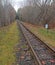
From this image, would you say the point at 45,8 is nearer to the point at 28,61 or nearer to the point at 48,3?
the point at 48,3

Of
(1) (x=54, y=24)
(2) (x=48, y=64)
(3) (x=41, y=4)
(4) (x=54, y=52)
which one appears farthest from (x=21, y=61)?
(3) (x=41, y=4)

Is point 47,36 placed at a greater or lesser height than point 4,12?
lesser

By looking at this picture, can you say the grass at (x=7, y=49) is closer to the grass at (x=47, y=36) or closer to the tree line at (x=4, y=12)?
the grass at (x=47, y=36)

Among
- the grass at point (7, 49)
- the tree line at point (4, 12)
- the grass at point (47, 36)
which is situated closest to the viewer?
the grass at point (7, 49)

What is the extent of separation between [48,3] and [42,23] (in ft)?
16.4

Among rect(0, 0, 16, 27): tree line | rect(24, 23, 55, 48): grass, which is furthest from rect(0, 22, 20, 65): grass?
rect(0, 0, 16, 27): tree line

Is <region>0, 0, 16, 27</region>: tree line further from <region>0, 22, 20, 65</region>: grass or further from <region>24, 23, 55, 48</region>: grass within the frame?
<region>0, 22, 20, 65</region>: grass

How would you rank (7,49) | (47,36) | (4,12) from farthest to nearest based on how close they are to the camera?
(4,12) → (47,36) → (7,49)

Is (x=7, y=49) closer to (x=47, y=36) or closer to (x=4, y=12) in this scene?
(x=47, y=36)

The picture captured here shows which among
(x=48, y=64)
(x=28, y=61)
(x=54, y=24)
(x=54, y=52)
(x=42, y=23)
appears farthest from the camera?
(x=42, y=23)

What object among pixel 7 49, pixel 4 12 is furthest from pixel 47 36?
pixel 4 12

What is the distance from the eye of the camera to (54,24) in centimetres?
3834

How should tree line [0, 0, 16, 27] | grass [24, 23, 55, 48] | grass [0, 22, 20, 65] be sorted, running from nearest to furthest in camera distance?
1. grass [0, 22, 20, 65]
2. grass [24, 23, 55, 48]
3. tree line [0, 0, 16, 27]

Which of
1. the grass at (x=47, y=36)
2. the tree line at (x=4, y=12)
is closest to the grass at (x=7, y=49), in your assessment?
the grass at (x=47, y=36)
